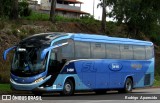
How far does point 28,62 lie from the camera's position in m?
24.3

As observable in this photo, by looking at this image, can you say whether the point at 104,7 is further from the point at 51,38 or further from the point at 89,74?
the point at 51,38

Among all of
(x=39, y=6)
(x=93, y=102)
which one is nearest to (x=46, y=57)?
(x=93, y=102)

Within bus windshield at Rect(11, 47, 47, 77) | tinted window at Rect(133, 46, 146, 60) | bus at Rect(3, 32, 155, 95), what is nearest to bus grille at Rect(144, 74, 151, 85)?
bus at Rect(3, 32, 155, 95)

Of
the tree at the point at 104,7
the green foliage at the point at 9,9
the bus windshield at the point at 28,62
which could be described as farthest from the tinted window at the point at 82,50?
the tree at the point at 104,7

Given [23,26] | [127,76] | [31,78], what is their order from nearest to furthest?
[31,78] < [127,76] < [23,26]

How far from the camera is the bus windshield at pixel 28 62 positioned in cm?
2423

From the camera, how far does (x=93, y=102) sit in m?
21.3

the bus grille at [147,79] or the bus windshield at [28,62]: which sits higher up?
the bus windshield at [28,62]

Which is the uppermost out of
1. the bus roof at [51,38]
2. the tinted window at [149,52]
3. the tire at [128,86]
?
the bus roof at [51,38]

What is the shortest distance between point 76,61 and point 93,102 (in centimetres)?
508

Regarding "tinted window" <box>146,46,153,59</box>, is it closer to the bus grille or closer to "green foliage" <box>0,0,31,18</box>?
the bus grille

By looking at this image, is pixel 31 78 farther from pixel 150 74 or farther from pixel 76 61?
→ pixel 150 74

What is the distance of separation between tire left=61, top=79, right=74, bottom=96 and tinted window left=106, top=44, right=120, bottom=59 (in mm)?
4082

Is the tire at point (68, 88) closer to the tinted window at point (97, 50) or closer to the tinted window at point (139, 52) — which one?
the tinted window at point (97, 50)
